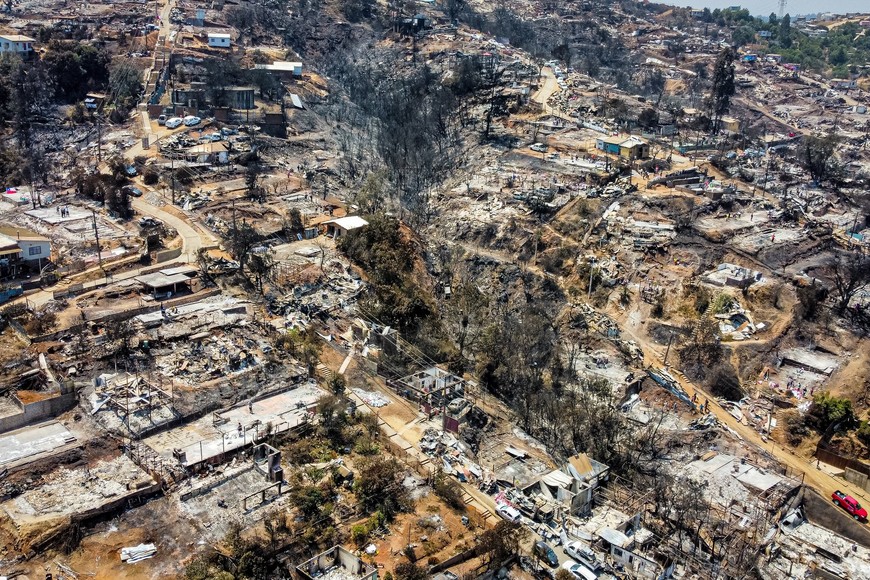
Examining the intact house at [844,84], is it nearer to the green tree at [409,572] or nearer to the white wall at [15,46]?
the white wall at [15,46]

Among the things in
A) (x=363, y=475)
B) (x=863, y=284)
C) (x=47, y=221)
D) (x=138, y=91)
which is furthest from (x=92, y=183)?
(x=863, y=284)

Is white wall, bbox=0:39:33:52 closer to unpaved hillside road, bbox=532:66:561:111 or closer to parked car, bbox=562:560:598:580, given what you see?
unpaved hillside road, bbox=532:66:561:111

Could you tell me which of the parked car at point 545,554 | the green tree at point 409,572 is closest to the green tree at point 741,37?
the parked car at point 545,554

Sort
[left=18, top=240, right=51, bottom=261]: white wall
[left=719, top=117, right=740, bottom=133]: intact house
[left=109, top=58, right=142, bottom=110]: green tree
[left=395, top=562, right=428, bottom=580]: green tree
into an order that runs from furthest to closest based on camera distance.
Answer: [left=719, top=117, right=740, bottom=133]: intact house, [left=109, top=58, right=142, bottom=110]: green tree, [left=18, top=240, right=51, bottom=261]: white wall, [left=395, top=562, right=428, bottom=580]: green tree

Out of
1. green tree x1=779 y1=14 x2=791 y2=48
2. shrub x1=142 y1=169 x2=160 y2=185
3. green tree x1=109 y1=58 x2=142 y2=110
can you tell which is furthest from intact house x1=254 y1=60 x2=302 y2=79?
green tree x1=779 y1=14 x2=791 y2=48

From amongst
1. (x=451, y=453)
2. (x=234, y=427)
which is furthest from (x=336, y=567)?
(x=234, y=427)

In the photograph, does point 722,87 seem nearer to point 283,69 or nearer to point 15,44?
point 283,69
